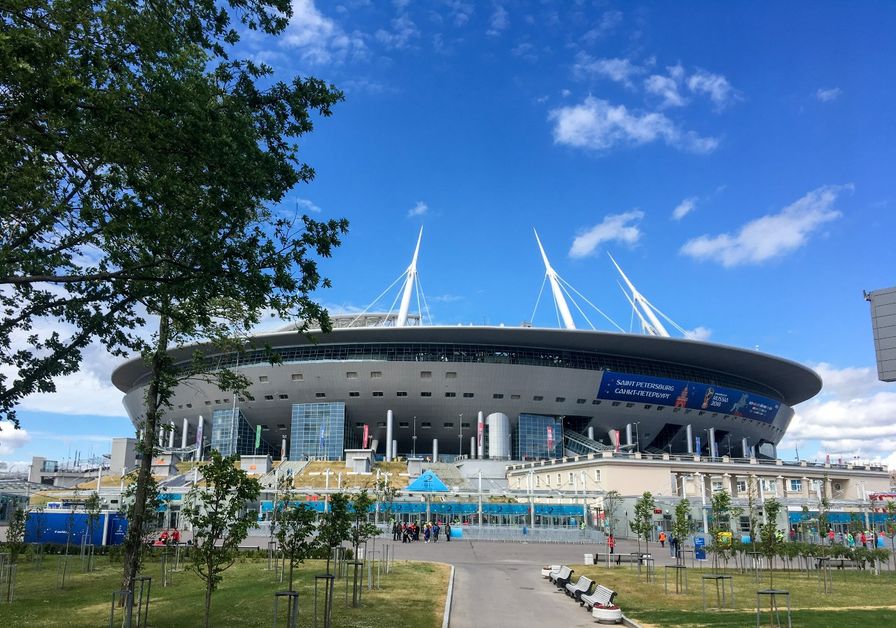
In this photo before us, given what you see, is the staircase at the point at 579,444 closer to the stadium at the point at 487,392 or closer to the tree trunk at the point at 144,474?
the stadium at the point at 487,392

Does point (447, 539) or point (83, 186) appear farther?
point (447, 539)

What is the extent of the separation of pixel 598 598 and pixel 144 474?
12624mm

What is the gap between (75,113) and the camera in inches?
376

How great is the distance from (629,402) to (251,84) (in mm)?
81385

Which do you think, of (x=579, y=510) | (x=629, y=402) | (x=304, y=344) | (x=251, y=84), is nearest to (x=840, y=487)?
(x=629, y=402)

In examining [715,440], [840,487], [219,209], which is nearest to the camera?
[219,209]

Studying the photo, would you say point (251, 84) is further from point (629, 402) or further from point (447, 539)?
point (629, 402)

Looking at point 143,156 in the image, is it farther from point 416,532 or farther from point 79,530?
point 416,532

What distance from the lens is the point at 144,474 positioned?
19031 mm

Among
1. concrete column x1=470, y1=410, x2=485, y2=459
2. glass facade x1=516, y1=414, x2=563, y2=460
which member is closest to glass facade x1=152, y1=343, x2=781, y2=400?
concrete column x1=470, y1=410, x2=485, y2=459

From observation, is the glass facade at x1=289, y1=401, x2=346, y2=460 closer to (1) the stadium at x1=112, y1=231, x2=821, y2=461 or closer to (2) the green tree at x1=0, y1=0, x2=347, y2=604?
(1) the stadium at x1=112, y1=231, x2=821, y2=461

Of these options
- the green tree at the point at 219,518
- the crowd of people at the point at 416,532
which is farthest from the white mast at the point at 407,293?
the green tree at the point at 219,518

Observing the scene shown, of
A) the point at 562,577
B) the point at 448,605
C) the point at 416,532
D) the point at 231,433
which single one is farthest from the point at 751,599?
the point at 231,433

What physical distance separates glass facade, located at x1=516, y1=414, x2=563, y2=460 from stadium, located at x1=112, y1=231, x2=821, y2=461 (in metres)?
0.13
